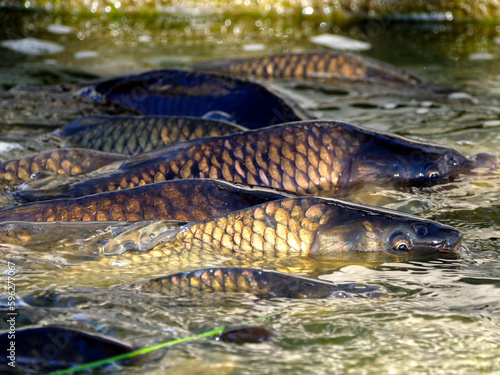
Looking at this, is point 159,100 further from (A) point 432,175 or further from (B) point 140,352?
(B) point 140,352

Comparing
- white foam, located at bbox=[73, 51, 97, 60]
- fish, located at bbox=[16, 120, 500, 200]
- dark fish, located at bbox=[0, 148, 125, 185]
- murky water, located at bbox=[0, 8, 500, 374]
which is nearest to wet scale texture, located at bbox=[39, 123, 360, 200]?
fish, located at bbox=[16, 120, 500, 200]

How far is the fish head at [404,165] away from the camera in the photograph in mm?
3670

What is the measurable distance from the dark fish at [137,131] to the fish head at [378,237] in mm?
1417

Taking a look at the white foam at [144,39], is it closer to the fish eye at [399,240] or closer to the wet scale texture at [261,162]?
the wet scale texture at [261,162]

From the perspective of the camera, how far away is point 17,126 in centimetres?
483

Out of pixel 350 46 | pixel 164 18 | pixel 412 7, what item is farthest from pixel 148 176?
pixel 412 7

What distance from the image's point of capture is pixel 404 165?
3.76 meters

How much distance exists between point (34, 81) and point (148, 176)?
3135 millimetres

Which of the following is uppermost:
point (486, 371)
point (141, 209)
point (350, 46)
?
point (350, 46)

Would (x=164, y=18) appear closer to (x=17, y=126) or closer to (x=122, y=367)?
(x=17, y=126)

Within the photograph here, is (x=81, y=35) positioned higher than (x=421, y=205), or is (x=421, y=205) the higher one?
(x=81, y=35)

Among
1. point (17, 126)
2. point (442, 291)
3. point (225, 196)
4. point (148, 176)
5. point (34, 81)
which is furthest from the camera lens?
point (34, 81)

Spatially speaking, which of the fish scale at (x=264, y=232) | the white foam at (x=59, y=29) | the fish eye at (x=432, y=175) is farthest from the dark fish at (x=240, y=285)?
the white foam at (x=59, y=29)

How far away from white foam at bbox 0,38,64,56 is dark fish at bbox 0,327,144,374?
5.45 metres
